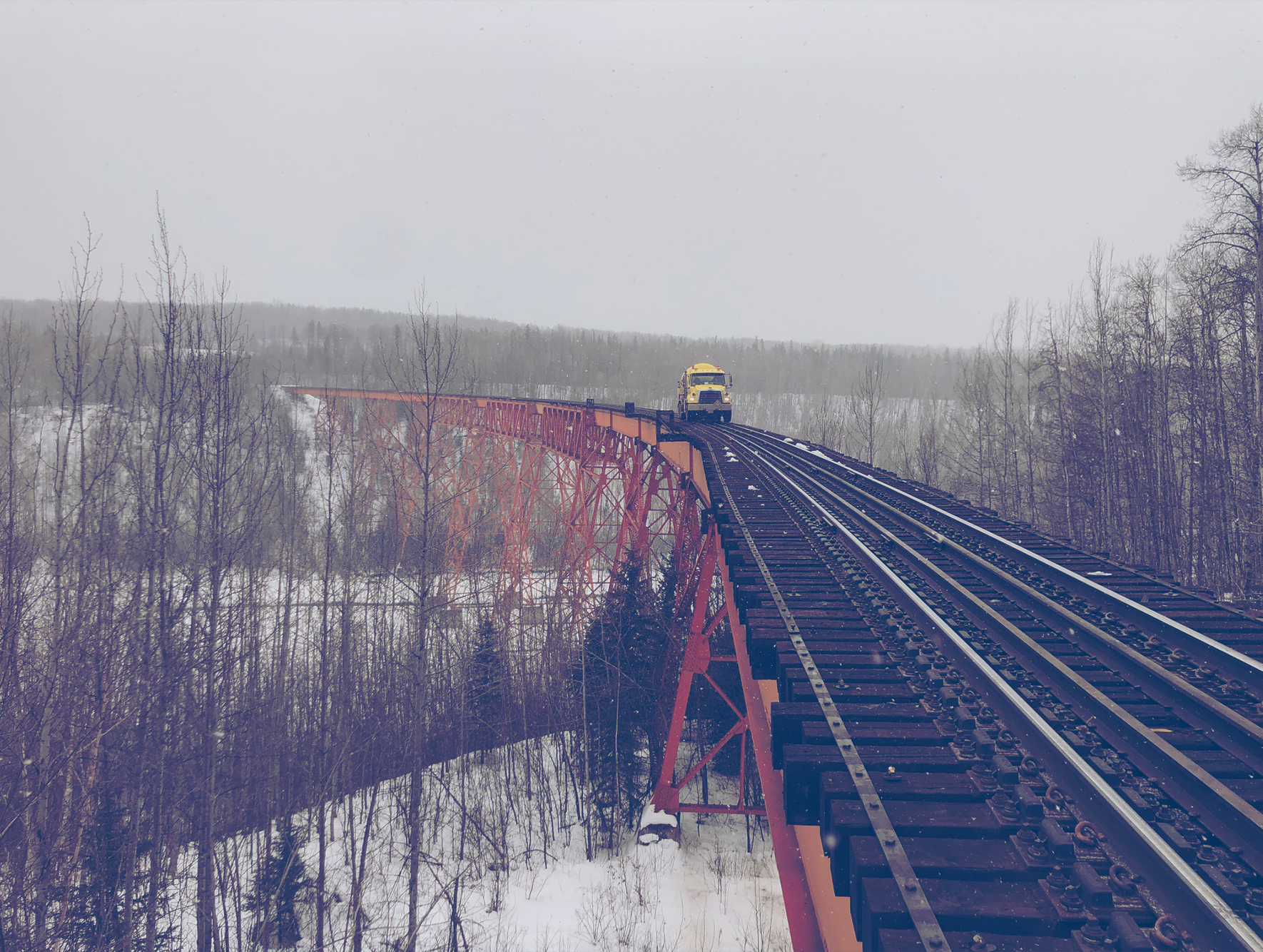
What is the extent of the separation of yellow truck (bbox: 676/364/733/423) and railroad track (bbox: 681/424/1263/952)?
54.5ft

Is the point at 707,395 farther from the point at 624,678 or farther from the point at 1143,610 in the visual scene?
the point at 1143,610

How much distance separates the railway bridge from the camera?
219 cm

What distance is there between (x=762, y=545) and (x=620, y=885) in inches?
274

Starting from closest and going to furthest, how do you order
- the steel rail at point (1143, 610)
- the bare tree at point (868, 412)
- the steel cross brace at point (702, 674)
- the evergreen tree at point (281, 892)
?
the steel rail at point (1143, 610) → the steel cross brace at point (702, 674) → the evergreen tree at point (281, 892) → the bare tree at point (868, 412)

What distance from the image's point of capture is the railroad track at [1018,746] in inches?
85.4

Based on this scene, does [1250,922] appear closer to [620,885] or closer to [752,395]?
[620,885]

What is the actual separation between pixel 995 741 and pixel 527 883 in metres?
10.1

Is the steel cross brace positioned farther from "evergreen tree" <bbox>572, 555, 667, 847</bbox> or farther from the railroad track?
"evergreen tree" <bbox>572, 555, 667, 847</bbox>

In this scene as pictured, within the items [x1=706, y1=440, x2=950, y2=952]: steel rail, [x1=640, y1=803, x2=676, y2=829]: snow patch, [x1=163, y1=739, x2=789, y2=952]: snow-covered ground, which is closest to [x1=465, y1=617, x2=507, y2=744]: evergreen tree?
[x1=163, y1=739, x2=789, y2=952]: snow-covered ground

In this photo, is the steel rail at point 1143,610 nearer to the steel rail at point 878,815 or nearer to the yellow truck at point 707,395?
the steel rail at point 878,815

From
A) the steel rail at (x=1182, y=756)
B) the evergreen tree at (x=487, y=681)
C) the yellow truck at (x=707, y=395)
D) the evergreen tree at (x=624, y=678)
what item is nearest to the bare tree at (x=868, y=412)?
the yellow truck at (x=707, y=395)

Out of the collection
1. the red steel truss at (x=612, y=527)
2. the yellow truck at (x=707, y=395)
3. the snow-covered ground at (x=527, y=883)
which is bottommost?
the snow-covered ground at (x=527, y=883)

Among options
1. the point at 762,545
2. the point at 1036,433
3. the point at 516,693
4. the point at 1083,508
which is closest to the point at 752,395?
the point at 1036,433

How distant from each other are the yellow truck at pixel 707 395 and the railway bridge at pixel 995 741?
15.3 metres
